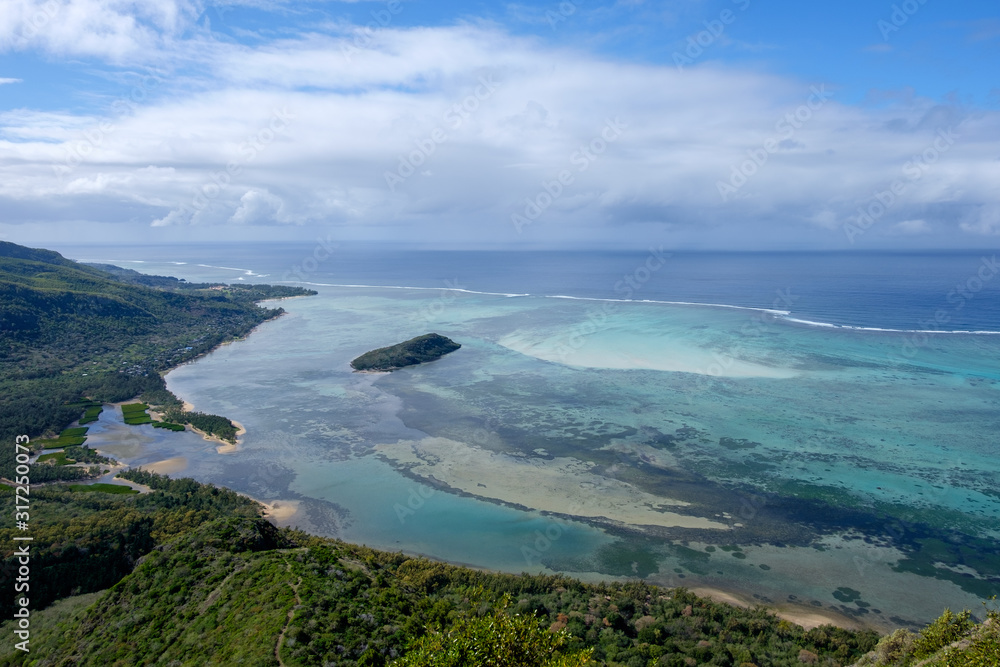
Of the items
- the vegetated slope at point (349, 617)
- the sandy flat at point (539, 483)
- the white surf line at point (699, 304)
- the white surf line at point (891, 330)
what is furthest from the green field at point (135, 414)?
the white surf line at point (891, 330)

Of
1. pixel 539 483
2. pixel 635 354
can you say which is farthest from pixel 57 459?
pixel 635 354

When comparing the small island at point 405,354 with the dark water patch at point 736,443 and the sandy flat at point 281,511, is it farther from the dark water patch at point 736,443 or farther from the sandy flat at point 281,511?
the dark water patch at point 736,443

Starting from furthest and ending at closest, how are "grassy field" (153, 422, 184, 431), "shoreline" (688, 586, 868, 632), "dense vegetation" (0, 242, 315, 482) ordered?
"dense vegetation" (0, 242, 315, 482)
"grassy field" (153, 422, 184, 431)
"shoreline" (688, 586, 868, 632)

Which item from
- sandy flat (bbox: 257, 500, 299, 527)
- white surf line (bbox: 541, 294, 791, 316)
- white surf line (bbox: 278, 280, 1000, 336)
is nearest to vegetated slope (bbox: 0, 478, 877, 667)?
sandy flat (bbox: 257, 500, 299, 527)

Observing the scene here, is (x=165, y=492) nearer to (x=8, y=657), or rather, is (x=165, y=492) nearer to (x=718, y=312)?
(x=8, y=657)

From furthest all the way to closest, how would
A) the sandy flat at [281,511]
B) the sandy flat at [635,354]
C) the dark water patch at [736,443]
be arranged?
the sandy flat at [635,354] → the dark water patch at [736,443] → the sandy flat at [281,511]

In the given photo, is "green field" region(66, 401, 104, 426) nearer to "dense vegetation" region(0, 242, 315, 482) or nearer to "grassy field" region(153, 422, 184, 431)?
"dense vegetation" region(0, 242, 315, 482)
